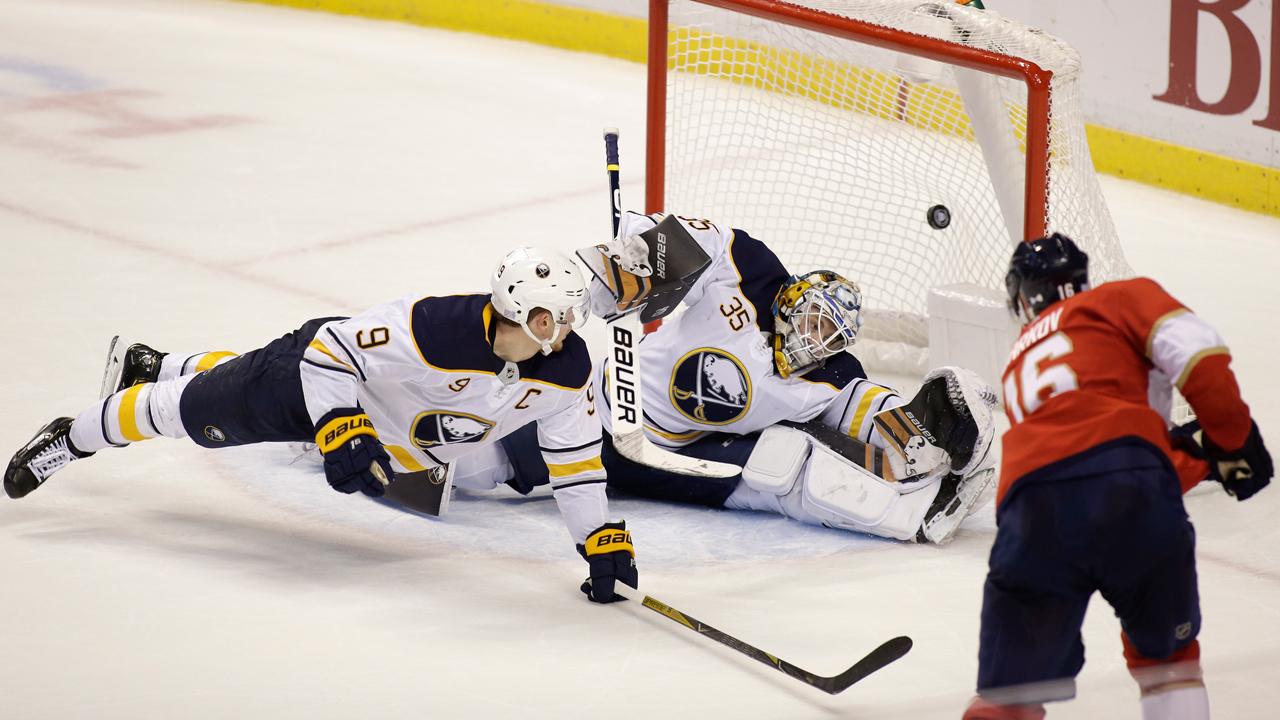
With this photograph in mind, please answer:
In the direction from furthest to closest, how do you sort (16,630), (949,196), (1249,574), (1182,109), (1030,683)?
(1182,109)
(949,196)
(1249,574)
(16,630)
(1030,683)

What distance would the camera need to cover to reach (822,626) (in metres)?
3.54

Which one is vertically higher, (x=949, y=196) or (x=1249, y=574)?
(x=949, y=196)

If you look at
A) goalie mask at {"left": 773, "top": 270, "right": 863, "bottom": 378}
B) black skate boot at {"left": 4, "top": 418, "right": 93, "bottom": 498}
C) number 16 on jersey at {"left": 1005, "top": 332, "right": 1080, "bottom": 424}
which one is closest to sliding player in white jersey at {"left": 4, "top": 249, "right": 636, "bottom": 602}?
black skate boot at {"left": 4, "top": 418, "right": 93, "bottom": 498}

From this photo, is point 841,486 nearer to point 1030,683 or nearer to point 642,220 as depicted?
point 642,220

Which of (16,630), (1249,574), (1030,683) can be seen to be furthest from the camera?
(1249,574)

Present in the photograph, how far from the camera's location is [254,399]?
3645mm

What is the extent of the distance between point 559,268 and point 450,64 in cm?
565

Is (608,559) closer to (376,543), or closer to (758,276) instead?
(376,543)

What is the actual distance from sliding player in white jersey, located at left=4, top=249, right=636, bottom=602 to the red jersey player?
3.53 feet

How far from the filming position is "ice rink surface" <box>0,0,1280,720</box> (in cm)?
319

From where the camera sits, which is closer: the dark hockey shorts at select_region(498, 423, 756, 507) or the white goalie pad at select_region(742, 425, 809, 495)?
the white goalie pad at select_region(742, 425, 809, 495)

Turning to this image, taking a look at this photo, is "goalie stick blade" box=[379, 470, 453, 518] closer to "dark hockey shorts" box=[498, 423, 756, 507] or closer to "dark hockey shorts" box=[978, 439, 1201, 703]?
"dark hockey shorts" box=[498, 423, 756, 507]

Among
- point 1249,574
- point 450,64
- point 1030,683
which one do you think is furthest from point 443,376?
point 450,64

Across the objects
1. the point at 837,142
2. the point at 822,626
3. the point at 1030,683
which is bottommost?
the point at 822,626
